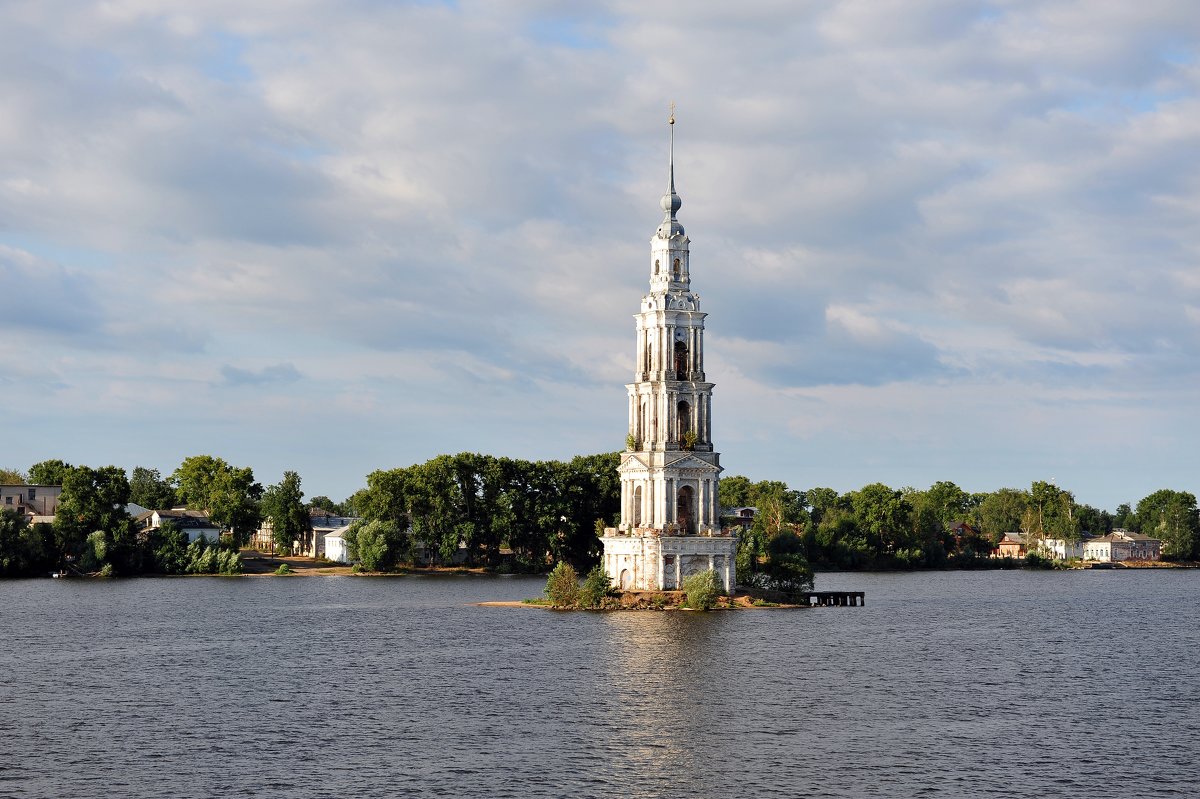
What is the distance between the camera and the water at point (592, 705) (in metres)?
56.8

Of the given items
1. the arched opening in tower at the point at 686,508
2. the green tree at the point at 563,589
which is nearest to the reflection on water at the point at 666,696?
the green tree at the point at 563,589

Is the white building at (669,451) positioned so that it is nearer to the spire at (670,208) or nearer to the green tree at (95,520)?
the spire at (670,208)

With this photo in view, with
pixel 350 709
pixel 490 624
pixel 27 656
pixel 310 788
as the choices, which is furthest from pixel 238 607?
pixel 310 788

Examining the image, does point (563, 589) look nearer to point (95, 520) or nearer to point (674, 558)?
point (674, 558)

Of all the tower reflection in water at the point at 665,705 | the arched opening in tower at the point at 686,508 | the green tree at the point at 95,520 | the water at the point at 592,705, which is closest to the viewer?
the water at the point at 592,705

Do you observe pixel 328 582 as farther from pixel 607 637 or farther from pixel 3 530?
pixel 607 637

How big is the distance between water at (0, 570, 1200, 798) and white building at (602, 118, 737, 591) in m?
8.38

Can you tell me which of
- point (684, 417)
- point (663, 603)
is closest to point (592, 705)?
→ point (663, 603)

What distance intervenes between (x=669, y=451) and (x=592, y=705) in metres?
58.6

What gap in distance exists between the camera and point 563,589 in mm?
129750

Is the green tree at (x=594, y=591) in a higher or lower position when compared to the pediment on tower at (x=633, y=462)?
lower

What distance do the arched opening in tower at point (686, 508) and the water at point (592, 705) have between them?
14.1 m

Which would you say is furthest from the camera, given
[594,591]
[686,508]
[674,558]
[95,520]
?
[95,520]

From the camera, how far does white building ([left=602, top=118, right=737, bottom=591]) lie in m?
129
